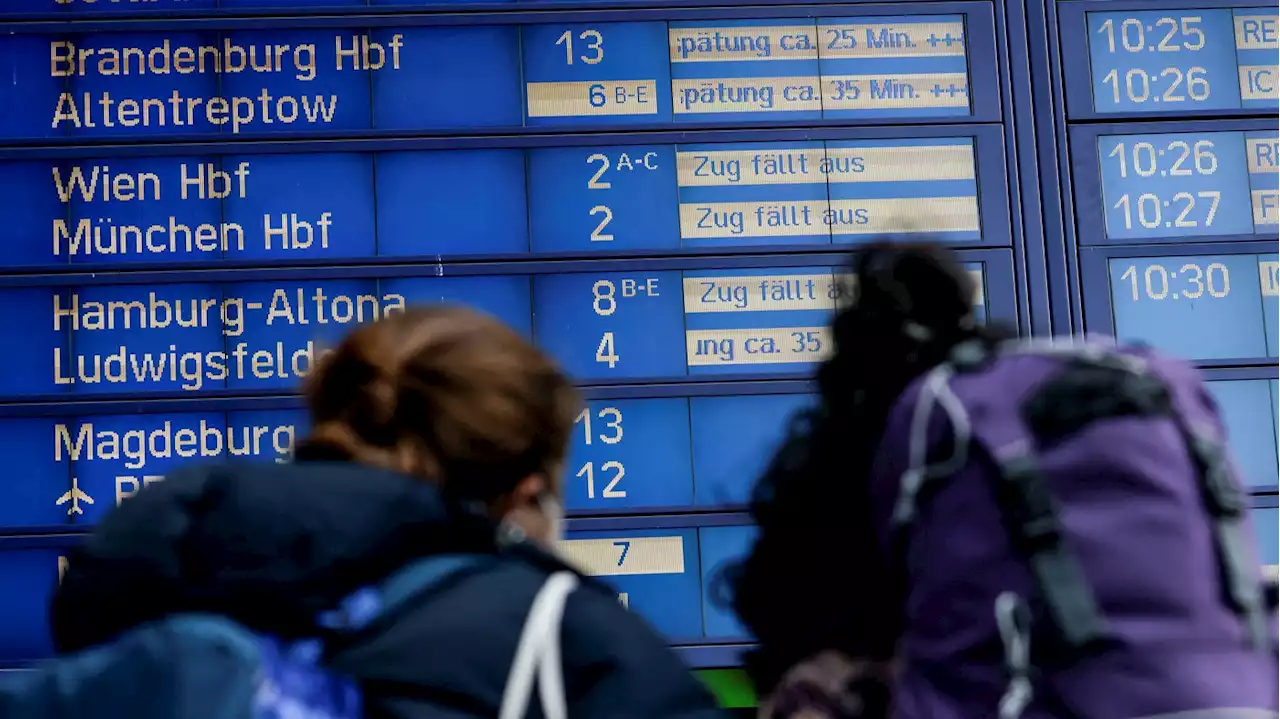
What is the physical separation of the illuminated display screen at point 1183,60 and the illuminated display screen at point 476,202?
1.47ft

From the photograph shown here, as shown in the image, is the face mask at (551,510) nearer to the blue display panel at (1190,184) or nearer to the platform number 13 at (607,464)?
the platform number 13 at (607,464)

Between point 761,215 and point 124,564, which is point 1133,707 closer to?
point 124,564

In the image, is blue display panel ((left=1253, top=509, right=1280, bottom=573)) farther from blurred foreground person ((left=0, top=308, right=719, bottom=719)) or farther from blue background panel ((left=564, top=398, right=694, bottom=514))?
blurred foreground person ((left=0, top=308, right=719, bottom=719))

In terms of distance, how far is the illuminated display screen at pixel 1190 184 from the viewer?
457 cm

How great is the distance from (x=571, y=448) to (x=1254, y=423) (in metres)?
1.97

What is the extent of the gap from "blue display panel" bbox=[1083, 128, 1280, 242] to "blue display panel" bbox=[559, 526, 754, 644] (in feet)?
4.94

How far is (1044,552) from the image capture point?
1755 millimetres

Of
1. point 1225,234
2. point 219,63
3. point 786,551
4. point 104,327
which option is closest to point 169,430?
point 104,327

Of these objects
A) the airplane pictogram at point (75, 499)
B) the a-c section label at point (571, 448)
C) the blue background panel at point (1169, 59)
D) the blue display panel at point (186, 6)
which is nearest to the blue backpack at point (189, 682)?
the a-c section label at point (571, 448)

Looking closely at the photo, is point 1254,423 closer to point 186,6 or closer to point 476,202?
point 476,202

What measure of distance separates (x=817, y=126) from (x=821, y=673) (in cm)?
274

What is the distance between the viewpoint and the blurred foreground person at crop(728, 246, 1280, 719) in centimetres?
173

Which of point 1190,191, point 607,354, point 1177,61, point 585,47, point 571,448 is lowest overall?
point 571,448

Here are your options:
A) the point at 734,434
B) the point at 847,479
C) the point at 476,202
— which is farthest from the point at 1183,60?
the point at 847,479
